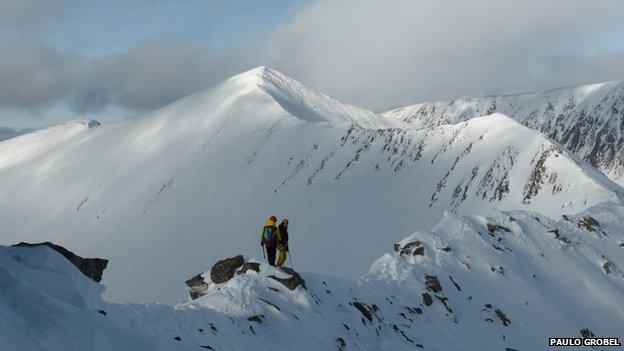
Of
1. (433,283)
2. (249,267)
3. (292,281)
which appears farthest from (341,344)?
(433,283)

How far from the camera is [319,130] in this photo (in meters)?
121

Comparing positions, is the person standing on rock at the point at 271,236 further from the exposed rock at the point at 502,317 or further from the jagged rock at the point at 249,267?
the exposed rock at the point at 502,317

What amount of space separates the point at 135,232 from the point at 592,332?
9435 centimetres

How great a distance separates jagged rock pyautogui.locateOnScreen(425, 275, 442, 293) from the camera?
28438 millimetres

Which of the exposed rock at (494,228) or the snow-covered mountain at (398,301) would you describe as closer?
the snow-covered mountain at (398,301)

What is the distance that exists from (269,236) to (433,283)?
8.67 meters

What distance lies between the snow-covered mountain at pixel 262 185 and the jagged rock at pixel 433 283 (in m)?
34.7

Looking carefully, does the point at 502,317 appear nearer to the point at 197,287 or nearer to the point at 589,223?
the point at 197,287

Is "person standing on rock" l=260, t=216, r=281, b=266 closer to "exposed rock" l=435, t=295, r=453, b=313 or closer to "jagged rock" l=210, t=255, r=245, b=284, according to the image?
"jagged rock" l=210, t=255, r=245, b=284

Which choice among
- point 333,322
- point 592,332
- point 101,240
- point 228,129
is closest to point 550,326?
point 592,332

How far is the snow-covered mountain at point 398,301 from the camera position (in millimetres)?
10242

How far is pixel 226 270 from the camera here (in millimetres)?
24594

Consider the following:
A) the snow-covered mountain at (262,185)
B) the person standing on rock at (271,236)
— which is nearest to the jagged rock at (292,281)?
the person standing on rock at (271,236)

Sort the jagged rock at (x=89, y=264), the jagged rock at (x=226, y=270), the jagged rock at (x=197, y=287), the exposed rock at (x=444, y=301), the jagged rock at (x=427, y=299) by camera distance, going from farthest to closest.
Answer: the exposed rock at (x=444, y=301), the jagged rock at (x=427, y=299), the jagged rock at (x=197, y=287), the jagged rock at (x=226, y=270), the jagged rock at (x=89, y=264)
